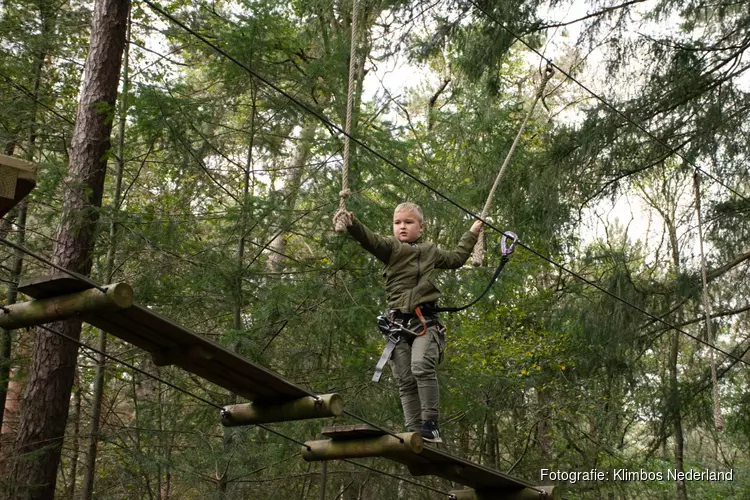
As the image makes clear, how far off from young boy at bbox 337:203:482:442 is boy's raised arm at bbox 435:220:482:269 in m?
0.06

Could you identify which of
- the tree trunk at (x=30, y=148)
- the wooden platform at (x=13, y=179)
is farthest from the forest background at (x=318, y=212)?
the wooden platform at (x=13, y=179)

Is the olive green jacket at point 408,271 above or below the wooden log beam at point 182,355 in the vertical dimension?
above

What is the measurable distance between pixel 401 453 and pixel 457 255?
122 centimetres

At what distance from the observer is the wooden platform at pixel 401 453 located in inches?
160

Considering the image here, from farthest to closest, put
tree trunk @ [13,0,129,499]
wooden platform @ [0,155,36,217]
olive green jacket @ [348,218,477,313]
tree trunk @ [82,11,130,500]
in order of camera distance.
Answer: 1. tree trunk @ [82,11,130,500]
2. tree trunk @ [13,0,129,499]
3. olive green jacket @ [348,218,477,313]
4. wooden platform @ [0,155,36,217]

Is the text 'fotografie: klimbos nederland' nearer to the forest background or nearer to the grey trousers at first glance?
the forest background

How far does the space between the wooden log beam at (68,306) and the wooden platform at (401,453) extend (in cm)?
155

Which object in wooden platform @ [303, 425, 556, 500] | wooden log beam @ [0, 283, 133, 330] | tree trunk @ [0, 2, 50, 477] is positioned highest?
tree trunk @ [0, 2, 50, 477]

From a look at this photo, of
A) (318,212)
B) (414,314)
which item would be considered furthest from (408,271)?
(318,212)

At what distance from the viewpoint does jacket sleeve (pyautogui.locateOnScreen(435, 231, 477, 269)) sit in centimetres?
461

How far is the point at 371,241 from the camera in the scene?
425 cm

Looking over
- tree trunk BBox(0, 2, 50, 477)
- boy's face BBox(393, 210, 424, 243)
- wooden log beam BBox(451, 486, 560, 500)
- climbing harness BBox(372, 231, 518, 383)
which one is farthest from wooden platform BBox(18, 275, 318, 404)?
tree trunk BBox(0, 2, 50, 477)

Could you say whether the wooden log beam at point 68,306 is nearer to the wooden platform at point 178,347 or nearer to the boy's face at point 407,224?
the wooden platform at point 178,347

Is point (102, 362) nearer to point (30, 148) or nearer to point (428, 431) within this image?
point (30, 148)
